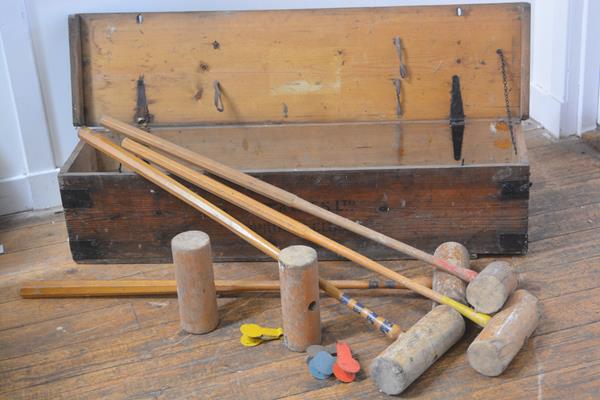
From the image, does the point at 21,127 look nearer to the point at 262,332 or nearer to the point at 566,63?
the point at 262,332

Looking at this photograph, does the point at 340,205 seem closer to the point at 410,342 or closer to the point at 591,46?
the point at 410,342

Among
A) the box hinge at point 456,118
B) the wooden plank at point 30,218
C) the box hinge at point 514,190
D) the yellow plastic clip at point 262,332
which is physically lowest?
the yellow plastic clip at point 262,332

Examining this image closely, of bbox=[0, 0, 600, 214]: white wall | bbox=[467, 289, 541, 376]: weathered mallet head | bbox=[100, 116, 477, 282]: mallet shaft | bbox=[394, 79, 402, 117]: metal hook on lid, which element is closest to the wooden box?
bbox=[394, 79, 402, 117]: metal hook on lid

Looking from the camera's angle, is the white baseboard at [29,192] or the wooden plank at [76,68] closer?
the wooden plank at [76,68]

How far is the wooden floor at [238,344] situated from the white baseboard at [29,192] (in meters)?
0.25

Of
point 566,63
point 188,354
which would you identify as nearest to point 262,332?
point 188,354

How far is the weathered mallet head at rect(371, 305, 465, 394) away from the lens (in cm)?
186

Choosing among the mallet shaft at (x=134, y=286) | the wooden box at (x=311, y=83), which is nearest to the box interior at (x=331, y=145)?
the wooden box at (x=311, y=83)

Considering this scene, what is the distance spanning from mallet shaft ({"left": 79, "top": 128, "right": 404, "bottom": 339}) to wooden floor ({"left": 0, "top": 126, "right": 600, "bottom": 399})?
18cm

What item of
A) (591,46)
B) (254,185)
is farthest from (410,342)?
(591,46)

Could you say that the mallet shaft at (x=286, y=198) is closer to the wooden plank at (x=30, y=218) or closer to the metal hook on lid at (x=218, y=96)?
the metal hook on lid at (x=218, y=96)

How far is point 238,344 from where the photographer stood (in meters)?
2.12

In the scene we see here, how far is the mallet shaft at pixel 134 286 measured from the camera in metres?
2.27

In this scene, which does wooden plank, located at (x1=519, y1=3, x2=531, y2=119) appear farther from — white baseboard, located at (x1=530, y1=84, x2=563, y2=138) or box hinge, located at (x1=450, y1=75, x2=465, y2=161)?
white baseboard, located at (x1=530, y1=84, x2=563, y2=138)
